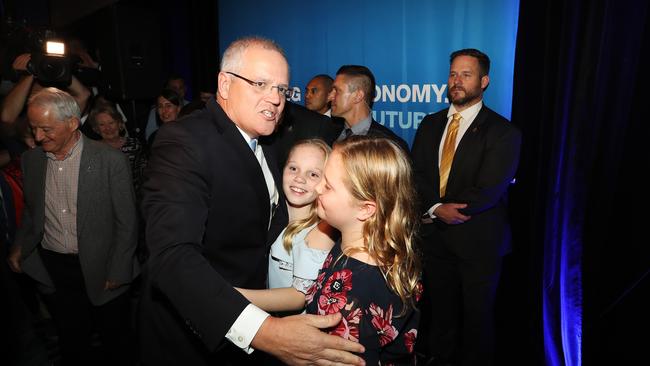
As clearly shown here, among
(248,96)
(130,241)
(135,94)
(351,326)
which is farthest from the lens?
(135,94)

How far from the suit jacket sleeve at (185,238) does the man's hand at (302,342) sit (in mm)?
96

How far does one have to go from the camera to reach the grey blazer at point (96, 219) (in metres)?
2.48

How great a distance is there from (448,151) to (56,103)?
259cm

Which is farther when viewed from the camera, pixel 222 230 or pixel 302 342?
pixel 222 230

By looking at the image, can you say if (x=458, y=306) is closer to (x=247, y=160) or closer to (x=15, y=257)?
(x=247, y=160)

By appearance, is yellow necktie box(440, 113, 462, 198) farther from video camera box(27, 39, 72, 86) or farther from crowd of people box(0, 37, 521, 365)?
video camera box(27, 39, 72, 86)

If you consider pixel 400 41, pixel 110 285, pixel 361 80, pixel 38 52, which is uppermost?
pixel 400 41

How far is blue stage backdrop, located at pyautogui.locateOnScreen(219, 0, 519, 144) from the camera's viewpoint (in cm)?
324

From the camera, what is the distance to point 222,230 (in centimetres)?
144

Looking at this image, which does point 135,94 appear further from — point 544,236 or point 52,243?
point 544,236

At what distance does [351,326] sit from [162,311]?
813 mm

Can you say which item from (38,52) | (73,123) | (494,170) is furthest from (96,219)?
(494,170)

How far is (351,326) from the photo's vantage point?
1.21m

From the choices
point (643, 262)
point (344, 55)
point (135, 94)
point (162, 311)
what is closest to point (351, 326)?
point (162, 311)
